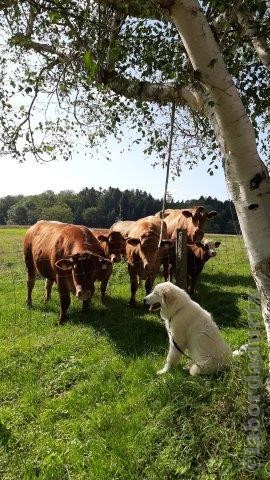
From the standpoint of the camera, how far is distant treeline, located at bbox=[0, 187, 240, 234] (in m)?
51.0

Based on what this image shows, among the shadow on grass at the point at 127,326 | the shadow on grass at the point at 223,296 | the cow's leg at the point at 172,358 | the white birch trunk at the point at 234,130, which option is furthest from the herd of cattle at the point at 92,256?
the white birch trunk at the point at 234,130

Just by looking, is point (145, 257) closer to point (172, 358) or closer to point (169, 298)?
point (169, 298)

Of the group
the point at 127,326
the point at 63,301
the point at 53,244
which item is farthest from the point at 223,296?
the point at 53,244

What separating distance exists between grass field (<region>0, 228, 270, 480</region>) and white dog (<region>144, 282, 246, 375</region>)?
191mm

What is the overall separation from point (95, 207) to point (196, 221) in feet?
261

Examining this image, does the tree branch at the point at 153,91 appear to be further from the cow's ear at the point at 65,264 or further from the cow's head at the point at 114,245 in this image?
the cow's head at the point at 114,245

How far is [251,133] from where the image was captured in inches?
151

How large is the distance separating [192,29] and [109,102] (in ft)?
7.68

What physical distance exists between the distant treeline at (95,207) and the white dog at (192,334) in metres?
39.9

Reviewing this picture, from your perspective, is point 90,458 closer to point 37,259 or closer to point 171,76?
point 171,76

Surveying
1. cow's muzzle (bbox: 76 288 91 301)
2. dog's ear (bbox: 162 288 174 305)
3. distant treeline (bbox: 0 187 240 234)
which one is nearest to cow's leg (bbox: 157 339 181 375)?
dog's ear (bbox: 162 288 174 305)

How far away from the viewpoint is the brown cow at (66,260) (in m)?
8.81

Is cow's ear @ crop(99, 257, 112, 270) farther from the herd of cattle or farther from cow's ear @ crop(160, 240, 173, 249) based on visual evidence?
cow's ear @ crop(160, 240, 173, 249)

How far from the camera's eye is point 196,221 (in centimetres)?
1265
